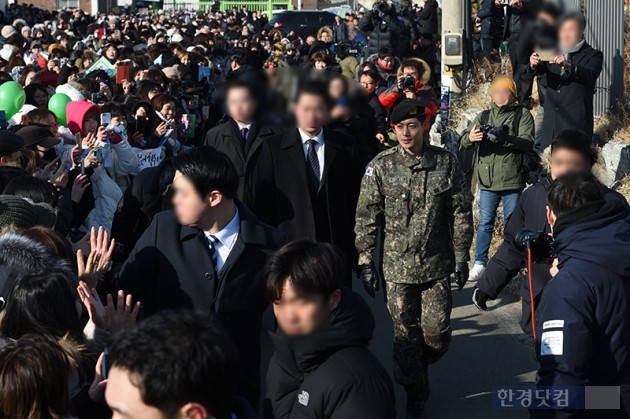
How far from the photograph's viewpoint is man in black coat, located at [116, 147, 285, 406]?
4457mm

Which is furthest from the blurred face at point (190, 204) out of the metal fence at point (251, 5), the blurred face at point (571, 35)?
the metal fence at point (251, 5)

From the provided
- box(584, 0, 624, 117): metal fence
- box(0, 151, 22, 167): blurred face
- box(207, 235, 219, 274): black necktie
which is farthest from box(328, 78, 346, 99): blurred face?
box(584, 0, 624, 117): metal fence

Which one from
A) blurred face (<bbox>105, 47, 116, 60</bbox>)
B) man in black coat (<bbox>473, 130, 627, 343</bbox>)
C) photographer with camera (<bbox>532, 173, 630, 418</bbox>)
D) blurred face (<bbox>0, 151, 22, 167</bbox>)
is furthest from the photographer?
blurred face (<bbox>105, 47, 116, 60</bbox>)

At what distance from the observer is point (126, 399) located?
2.41m

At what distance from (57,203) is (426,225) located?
2.18 metres

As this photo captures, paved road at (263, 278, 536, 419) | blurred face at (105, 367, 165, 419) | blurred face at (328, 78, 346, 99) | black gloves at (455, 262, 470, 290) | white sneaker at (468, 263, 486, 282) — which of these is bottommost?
paved road at (263, 278, 536, 419)

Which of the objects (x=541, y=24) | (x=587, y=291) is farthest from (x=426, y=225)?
(x=541, y=24)

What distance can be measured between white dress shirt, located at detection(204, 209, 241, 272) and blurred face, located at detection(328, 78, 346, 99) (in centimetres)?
230

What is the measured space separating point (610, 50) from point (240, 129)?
5344 mm

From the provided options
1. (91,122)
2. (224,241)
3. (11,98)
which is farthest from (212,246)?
(11,98)

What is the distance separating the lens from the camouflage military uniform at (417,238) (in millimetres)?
6043

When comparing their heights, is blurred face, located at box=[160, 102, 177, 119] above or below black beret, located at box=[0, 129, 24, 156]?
below

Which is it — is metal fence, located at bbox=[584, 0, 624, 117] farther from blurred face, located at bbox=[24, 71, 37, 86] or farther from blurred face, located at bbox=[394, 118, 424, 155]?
blurred face, located at bbox=[24, 71, 37, 86]

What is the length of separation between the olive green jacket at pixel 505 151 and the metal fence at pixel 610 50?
266cm
